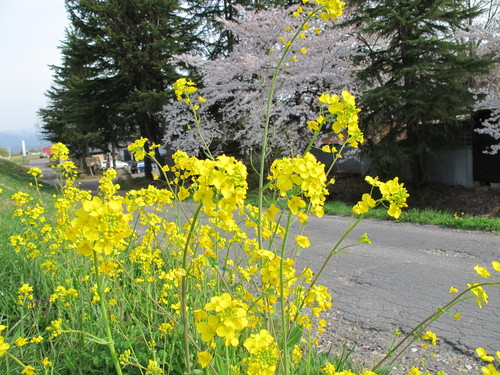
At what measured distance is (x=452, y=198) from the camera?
28.6 ft

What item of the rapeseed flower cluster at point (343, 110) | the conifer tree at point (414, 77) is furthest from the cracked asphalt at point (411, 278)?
the conifer tree at point (414, 77)

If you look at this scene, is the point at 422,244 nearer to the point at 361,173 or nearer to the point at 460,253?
the point at 460,253

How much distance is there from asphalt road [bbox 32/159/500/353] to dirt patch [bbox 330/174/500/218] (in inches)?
88.2

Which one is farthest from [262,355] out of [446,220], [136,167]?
[136,167]

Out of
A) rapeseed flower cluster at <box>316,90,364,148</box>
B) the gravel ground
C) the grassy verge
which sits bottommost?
the gravel ground

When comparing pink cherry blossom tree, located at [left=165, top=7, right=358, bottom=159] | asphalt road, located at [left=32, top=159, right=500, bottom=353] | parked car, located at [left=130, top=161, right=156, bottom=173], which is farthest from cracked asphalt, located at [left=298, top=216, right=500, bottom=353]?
parked car, located at [left=130, top=161, right=156, bottom=173]

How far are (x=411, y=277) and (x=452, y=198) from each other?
5570mm

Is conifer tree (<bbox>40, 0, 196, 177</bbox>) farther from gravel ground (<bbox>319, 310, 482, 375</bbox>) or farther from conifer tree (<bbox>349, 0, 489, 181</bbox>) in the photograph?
gravel ground (<bbox>319, 310, 482, 375</bbox>)

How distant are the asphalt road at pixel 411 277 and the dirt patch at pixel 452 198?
2.24 m

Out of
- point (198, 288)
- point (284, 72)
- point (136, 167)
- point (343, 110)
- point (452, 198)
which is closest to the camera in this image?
point (343, 110)

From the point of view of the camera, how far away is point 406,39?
28.1 feet

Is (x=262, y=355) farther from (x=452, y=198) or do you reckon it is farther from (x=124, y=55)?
(x=124, y=55)

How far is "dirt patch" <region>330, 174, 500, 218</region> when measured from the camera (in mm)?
7905

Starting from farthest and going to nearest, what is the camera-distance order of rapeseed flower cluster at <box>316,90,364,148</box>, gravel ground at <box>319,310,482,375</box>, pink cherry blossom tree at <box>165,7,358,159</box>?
pink cherry blossom tree at <box>165,7,358,159</box> < gravel ground at <box>319,310,482,375</box> < rapeseed flower cluster at <box>316,90,364,148</box>
